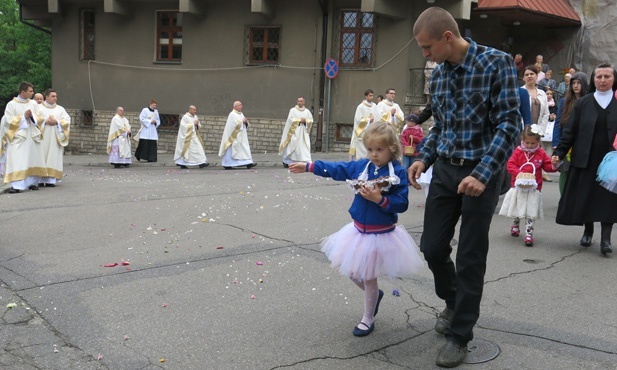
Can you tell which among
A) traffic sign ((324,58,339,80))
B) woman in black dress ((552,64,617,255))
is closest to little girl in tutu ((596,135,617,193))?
woman in black dress ((552,64,617,255))

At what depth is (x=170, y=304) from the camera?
201 inches

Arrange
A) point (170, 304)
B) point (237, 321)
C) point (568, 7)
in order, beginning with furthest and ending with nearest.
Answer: point (568, 7)
point (170, 304)
point (237, 321)

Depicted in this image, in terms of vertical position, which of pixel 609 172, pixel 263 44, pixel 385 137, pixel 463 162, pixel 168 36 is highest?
pixel 168 36

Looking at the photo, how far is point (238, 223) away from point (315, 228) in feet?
3.37

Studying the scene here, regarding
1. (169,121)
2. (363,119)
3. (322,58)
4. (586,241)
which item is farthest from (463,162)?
(169,121)

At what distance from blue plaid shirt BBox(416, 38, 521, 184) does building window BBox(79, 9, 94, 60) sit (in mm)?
23347

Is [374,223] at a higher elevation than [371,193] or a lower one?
lower

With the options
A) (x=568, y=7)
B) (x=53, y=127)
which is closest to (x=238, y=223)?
(x=53, y=127)

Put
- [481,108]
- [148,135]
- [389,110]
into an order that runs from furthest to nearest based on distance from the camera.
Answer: [148,135] < [389,110] < [481,108]

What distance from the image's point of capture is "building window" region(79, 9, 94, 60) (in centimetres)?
2506

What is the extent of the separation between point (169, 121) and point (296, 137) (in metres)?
7.25

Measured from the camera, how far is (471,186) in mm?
3625

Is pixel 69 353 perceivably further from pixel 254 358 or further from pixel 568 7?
pixel 568 7

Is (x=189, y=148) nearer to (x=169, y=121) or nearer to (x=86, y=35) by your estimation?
(x=169, y=121)
